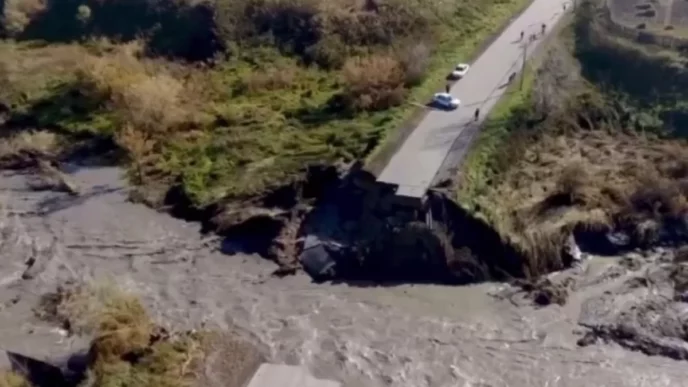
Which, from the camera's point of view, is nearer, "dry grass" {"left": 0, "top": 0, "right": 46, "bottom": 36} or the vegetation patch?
the vegetation patch

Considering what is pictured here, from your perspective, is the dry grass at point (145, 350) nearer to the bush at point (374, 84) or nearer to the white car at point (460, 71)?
the bush at point (374, 84)

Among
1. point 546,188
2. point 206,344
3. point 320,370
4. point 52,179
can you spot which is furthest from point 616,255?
point 52,179

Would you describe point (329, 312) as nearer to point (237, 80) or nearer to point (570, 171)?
point (570, 171)

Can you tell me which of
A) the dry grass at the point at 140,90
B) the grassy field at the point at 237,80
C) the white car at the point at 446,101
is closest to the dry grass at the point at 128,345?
the grassy field at the point at 237,80

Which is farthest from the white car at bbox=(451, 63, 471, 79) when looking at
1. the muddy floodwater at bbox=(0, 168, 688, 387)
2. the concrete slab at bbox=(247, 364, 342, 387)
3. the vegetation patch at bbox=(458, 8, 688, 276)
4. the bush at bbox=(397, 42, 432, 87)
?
the concrete slab at bbox=(247, 364, 342, 387)

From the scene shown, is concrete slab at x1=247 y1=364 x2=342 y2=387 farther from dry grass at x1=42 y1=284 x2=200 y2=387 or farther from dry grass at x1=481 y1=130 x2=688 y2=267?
dry grass at x1=481 y1=130 x2=688 y2=267

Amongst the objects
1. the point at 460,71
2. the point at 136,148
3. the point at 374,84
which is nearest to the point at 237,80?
the point at 374,84
